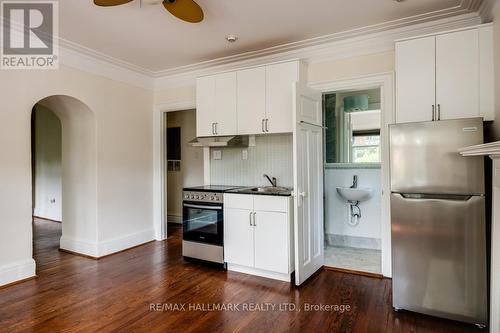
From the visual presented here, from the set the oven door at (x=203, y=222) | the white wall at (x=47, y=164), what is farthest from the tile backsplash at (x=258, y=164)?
the white wall at (x=47, y=164)

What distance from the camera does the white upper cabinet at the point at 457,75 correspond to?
236cm

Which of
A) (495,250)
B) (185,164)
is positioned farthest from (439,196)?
(185,164)

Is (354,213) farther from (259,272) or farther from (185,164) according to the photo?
(185,164)

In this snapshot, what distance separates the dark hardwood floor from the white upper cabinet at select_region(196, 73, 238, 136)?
170 cm

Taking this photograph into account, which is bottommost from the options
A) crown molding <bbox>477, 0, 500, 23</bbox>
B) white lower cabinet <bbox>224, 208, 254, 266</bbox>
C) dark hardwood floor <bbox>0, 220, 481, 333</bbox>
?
dark hardwood floor <bbox>0, 220, 481, 333</bbox>

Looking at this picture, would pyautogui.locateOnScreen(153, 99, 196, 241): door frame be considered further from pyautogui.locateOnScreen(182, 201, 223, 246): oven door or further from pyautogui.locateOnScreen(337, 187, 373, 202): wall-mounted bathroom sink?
pyautogui.locateOnScreen(337, 187, 373, 202): wall-mounted bathroom sink

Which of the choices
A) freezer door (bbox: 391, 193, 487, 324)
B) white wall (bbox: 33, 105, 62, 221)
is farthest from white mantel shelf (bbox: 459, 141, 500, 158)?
white wall (bbox: 33, 105, 62, 221)

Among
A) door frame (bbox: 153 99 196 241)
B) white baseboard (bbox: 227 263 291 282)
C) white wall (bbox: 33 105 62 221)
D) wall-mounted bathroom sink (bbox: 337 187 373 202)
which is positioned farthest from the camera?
white wall (bbox: 33 105 62 221)

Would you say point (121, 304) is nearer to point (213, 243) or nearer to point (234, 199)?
point (213, 243)

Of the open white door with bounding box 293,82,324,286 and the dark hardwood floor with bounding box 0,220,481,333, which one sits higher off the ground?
the open white door with bounding box 293,82,324,286

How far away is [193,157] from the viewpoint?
582 cm

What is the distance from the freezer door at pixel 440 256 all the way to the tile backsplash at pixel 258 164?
59.4 inches

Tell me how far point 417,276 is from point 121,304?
2.50 metres

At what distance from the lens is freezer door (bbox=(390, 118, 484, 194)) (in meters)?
2.16
